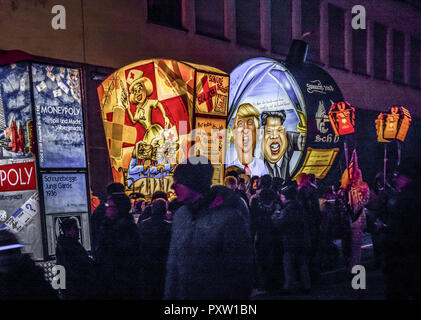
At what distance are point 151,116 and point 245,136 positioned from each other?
1.45 metres

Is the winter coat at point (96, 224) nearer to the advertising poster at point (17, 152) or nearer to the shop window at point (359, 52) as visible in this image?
the advertising poster at point (17, 152)

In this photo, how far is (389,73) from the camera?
7684 millimetres

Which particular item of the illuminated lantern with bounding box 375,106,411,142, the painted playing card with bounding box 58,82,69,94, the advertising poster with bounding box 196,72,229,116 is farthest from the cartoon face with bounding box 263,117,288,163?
the painted playing card with bounding box 58,82,69,94

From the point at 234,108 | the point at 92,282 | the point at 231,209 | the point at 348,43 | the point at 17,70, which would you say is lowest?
the point at 92,282

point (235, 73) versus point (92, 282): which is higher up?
point (235, 73)

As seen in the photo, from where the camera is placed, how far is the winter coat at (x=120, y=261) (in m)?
5.45

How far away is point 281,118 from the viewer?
7.10 meters

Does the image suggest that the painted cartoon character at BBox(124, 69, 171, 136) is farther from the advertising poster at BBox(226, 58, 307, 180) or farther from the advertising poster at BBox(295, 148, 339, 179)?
the advertising poster at BBox(295, 148, 339, 179)

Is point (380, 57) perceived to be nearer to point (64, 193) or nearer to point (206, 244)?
point (64, 193)

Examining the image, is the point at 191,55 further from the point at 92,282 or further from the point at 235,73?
the point at 92,282
